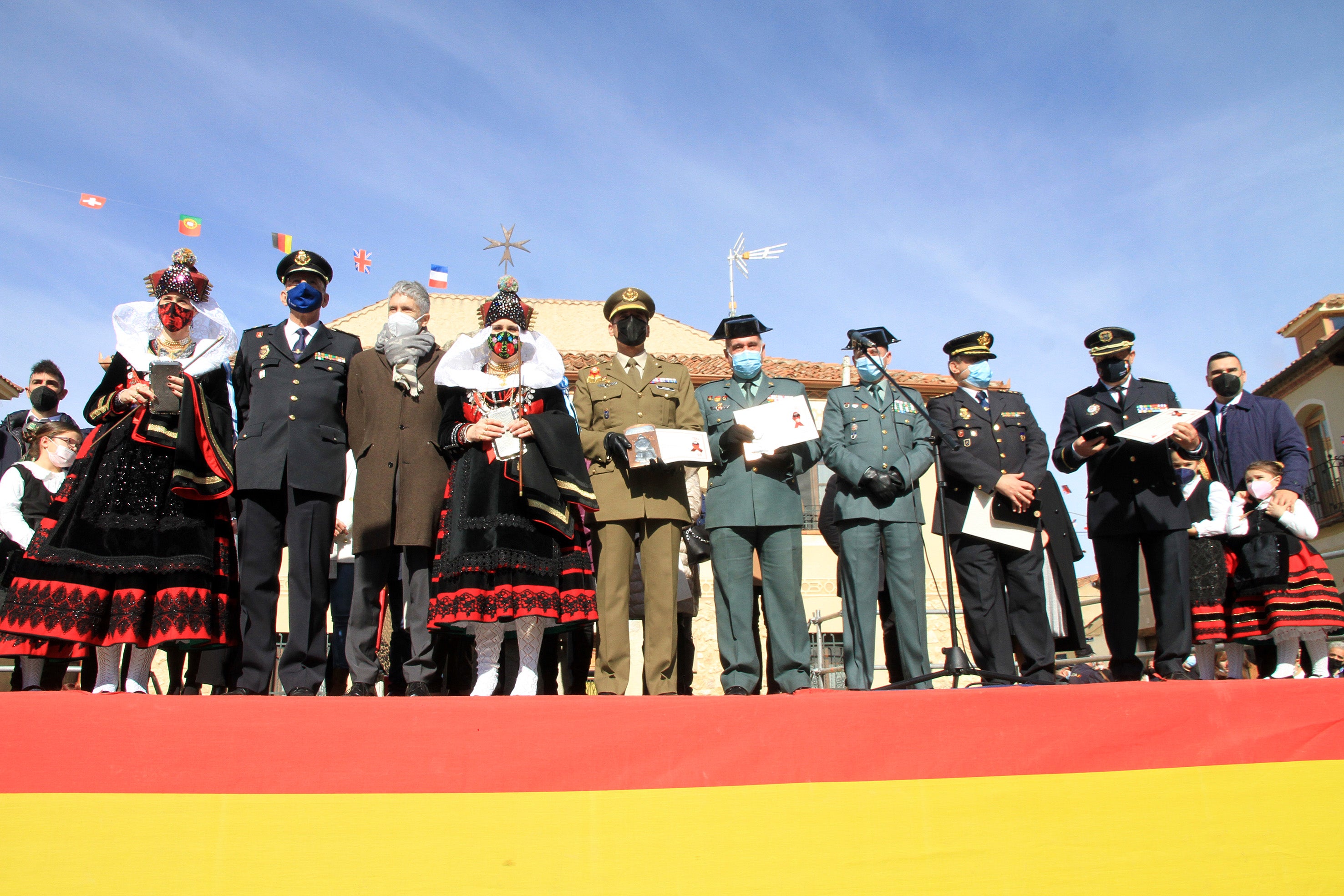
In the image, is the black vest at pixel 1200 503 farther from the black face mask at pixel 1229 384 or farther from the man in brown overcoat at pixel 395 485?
the man in brown overcoat at pixel 395 485

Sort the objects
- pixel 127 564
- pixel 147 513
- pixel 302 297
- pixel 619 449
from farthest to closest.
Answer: pixel 302 297 < pixel 619 449 < pixel 147 513 < pixel 127 564

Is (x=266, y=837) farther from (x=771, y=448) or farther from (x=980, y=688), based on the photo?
(x=771, y=448)

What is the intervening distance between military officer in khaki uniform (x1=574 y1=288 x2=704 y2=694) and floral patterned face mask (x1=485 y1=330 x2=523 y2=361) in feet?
1.88

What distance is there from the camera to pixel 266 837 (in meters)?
2.78

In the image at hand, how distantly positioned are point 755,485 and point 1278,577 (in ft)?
10.8

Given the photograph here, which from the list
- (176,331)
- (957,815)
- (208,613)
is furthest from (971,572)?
(176,331)

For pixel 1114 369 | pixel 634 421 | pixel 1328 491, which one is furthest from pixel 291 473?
pixel 1328 491

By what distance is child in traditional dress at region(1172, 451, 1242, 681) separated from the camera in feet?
18.6

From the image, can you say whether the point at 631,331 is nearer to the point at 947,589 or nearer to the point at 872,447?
the point at 872,447

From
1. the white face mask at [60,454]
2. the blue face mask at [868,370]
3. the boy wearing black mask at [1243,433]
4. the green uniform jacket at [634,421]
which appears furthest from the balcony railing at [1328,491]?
the white face mask at [60,454]

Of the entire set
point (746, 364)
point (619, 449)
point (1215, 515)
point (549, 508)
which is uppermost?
point (746, 364)

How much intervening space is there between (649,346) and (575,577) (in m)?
13.9

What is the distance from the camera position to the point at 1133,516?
495 cm

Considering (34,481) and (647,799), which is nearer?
(647,799)
